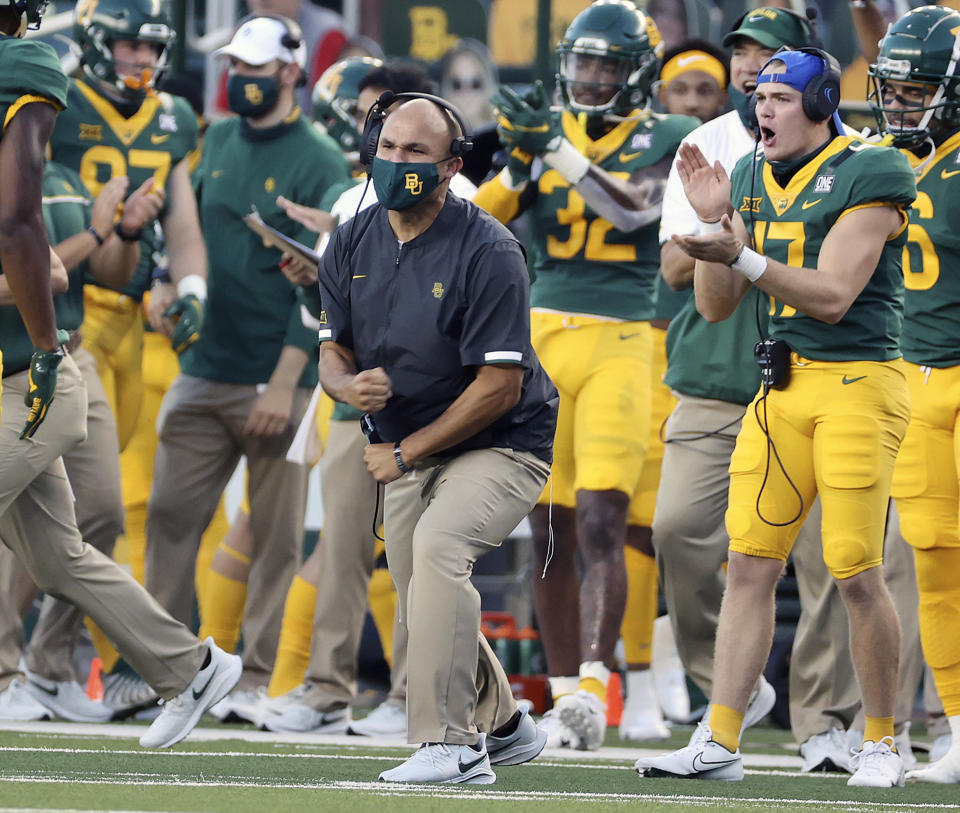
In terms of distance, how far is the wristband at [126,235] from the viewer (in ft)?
23.8

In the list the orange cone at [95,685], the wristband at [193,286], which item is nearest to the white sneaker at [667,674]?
the orange cone at [95,685]

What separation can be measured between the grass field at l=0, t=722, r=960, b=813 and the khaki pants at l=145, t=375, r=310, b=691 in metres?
1.05

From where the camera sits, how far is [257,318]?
8023 mm

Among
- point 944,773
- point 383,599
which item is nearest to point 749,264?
point 944,773

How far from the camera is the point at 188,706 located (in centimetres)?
601

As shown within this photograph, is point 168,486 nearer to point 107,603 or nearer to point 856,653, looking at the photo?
point 107,603

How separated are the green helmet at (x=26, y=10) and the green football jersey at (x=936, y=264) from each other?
9.05 feet

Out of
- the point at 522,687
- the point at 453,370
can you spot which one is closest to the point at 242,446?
the point at 522,687

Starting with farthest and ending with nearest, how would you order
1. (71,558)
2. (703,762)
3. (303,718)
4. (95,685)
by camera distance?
(95,685), (303,718), (71,558), (703,762)

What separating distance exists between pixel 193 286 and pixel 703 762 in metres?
Answer: 3.12

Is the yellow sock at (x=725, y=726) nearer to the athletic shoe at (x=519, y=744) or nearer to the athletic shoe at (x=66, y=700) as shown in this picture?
the athletic shoe at (x=519, y=744)

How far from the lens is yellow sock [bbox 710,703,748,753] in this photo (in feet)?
18.3

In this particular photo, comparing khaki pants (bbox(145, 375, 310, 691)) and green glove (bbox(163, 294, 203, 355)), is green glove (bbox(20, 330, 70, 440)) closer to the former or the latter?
green glove (bbox(163, 294, 203, 355))

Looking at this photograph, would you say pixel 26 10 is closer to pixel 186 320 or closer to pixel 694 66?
pixel 186 320
